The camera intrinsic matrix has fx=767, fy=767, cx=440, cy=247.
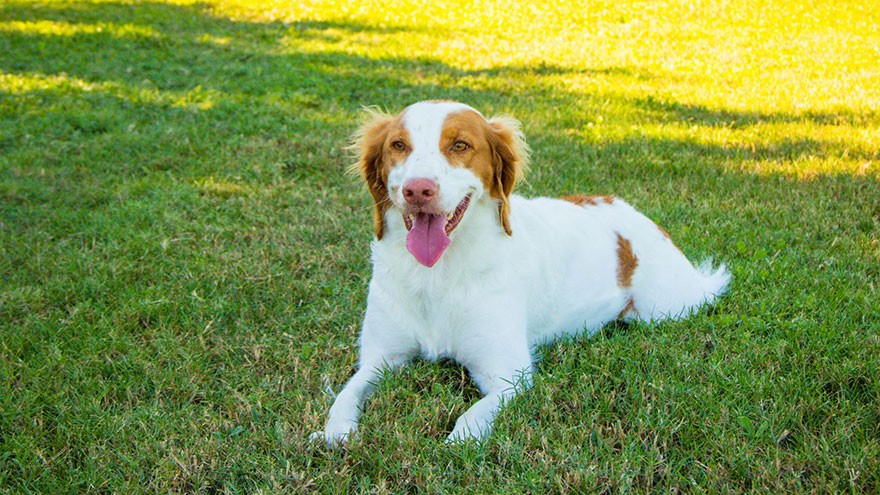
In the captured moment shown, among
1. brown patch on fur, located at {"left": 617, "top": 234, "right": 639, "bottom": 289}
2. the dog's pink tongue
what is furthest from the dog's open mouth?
brown patch on fur, located at {"left": 617, "top": 234, "right": 639, "bottom": 289}

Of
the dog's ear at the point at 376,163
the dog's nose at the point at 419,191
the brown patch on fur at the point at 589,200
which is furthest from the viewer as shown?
the brown patch on fur at the point at 589,200

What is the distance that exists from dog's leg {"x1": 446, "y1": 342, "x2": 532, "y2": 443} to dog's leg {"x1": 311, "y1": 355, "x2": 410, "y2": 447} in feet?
1.20

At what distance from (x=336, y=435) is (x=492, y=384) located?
2.24 feet

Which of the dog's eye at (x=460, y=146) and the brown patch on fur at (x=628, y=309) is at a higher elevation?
the dog's eye at (x=460, y=146)

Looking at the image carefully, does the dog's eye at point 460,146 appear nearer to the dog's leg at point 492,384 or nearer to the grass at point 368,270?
the dog's leg at point 492,384

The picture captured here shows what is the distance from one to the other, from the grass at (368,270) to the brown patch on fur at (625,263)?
35 centimetres

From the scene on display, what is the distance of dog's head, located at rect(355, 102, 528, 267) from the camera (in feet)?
9.62

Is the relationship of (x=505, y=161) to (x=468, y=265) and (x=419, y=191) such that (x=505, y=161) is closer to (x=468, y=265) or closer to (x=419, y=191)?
(x=468, y=265)

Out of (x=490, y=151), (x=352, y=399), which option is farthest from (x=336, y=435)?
(x=490, y=151)

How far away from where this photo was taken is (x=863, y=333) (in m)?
3.43

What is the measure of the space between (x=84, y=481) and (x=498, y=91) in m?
6.94

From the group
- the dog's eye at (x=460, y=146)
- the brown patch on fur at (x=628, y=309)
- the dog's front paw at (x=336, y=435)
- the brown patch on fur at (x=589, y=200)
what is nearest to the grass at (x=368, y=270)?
the dog's front paw at (x=336, y=435)

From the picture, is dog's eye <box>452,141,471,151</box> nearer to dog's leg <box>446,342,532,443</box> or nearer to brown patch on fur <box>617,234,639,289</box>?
dog's leg <box>446,342,532,443</box>

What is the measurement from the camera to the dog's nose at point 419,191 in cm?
285
